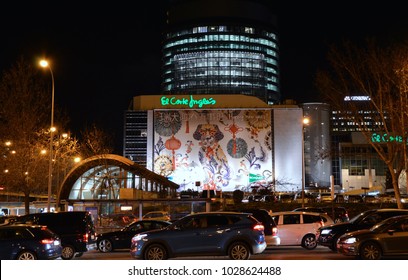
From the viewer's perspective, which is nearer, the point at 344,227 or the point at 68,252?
the point at 68,252

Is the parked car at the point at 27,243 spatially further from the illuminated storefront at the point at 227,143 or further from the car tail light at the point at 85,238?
the illuminated storefront at the point at 227,143

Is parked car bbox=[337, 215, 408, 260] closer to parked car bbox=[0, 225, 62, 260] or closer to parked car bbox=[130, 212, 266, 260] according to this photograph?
parked car bbox=[130, 212, 266, 260]

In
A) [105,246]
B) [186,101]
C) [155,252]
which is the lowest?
[105,246]

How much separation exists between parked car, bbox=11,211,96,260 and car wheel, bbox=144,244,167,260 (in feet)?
19.6

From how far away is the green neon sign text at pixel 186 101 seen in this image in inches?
5039

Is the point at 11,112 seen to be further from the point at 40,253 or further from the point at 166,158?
the point at 166,158

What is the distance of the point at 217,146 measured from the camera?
126 m

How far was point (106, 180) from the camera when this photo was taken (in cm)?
5372

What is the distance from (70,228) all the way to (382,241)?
12.3 metres

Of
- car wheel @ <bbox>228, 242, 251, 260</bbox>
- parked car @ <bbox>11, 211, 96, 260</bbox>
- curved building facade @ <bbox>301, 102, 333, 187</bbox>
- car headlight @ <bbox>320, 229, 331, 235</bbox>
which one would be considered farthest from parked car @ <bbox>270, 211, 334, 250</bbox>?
curved building facade @ <bbox>301, 102, 333, 187</bbox>

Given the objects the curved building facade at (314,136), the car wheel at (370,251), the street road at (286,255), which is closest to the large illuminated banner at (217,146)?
the curved building facade at (314,136)

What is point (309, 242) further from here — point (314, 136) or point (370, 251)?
point (314, 136)

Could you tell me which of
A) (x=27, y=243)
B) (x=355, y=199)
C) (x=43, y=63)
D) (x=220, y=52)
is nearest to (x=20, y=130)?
(x=43, y=63)
